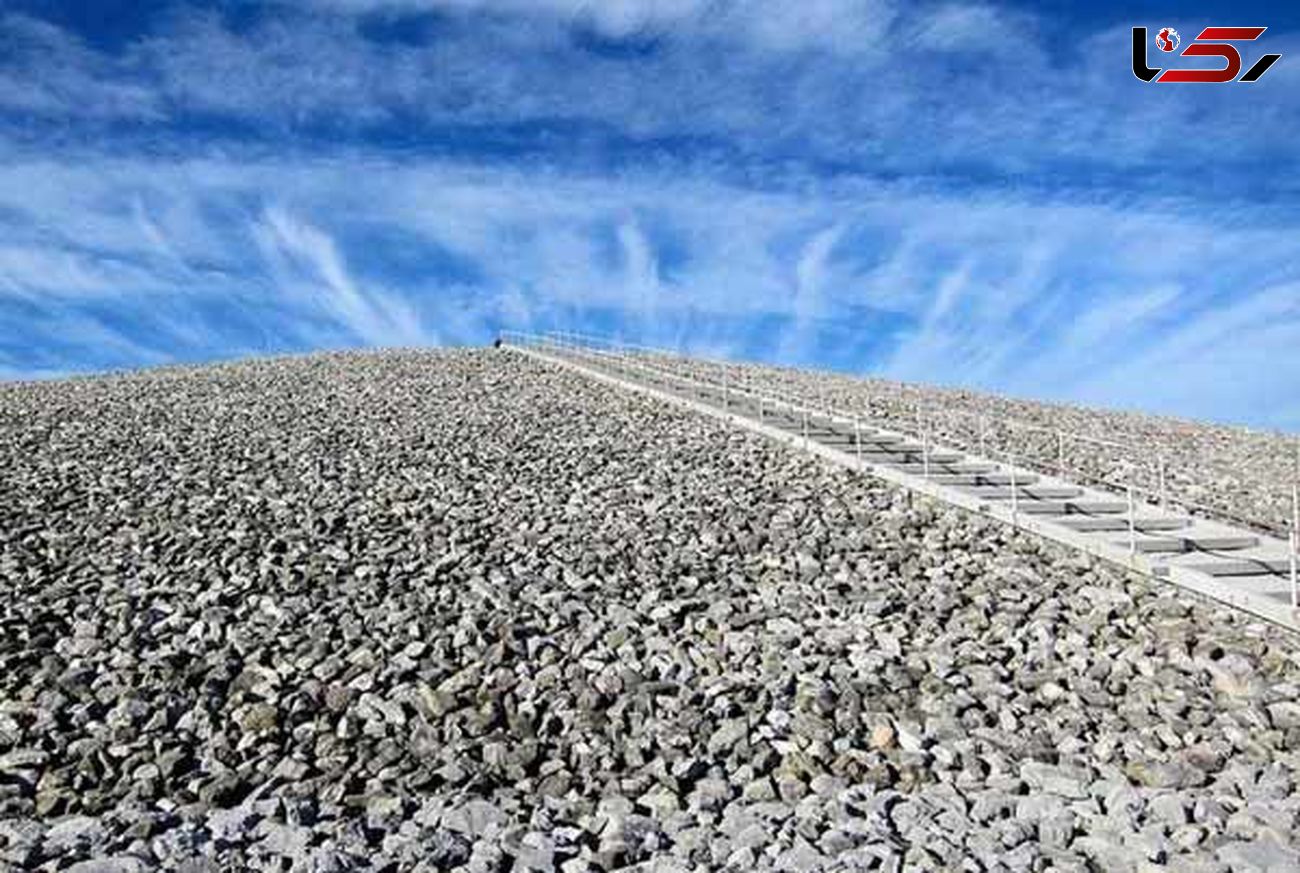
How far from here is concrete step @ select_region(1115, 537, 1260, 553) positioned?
1251 cm

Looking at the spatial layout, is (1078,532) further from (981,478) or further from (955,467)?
(955,467)

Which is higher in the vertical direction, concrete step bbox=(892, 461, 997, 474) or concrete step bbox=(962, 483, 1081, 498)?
concrete step bbox=(892, 461, 997, 474)

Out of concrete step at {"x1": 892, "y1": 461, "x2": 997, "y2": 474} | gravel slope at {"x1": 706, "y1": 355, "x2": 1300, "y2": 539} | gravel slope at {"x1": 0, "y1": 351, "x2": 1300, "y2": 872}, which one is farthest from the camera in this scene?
gravel slope at {"x1": 706, "y1": 355, "x2": 1300, "y2": 539}

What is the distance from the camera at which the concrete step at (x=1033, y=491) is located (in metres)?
15.3

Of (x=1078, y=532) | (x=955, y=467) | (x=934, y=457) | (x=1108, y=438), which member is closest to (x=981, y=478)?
(x=955, y=467)

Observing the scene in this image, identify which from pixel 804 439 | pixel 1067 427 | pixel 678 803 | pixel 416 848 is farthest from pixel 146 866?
pixel 1067 427

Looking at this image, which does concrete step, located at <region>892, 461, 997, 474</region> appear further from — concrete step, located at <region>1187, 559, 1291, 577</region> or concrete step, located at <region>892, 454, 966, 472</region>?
concrete step, located at <region>1187, 559, 1291, 577</region>

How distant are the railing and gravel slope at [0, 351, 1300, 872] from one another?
2.24 meters

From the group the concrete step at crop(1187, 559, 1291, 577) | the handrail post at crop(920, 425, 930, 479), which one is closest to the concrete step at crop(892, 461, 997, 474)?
the handrail post at crop(920, 425, 930, 479)

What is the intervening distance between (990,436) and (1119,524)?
8155 mm

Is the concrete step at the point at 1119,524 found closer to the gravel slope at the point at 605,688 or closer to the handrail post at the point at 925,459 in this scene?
the gravel slope at the point at 605,688

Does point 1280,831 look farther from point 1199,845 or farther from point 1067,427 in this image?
point 1067,427

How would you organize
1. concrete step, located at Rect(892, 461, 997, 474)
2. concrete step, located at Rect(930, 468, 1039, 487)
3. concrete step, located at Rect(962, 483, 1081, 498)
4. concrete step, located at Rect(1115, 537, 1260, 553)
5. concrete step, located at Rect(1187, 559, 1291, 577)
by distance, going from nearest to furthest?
1. concrete step, located at Rect(1187, 559, 1291, 577)
2. concrete step, located at Rect(1115, 537, 1260, 553)
3. concrete step, located at Rect(962, 483, 1081, 498)
4. concrete step, located at Rect(930, 468, 1039, 487)
5. concrete step, located at Rect(892, 461, 997, 474)

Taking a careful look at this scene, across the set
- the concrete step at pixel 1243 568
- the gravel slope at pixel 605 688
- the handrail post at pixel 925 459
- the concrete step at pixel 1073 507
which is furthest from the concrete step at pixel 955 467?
the concrete step at pixel 1243 568
